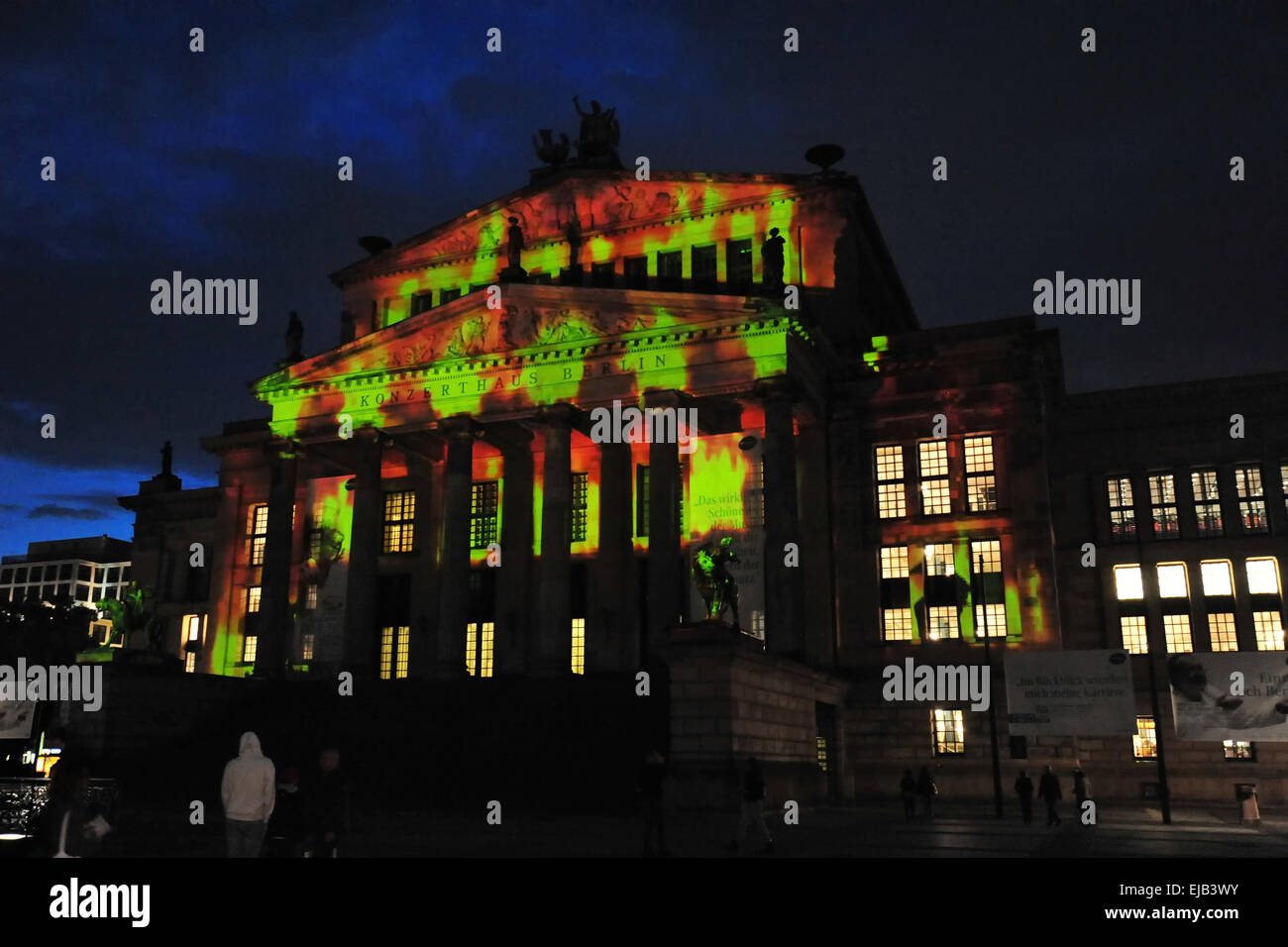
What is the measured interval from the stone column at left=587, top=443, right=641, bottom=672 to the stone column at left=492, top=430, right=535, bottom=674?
123 inches

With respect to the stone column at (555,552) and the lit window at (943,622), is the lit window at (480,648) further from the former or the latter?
the lit window at (943,622)

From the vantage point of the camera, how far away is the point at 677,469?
4088 cm

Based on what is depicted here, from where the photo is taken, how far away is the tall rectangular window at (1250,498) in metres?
43.9

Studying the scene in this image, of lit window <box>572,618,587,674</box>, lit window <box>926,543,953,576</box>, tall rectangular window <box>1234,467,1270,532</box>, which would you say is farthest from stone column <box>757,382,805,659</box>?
tall rectangular window <box>1234,467,1270,532</box>

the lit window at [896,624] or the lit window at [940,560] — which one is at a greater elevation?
the lit window at [940,560]

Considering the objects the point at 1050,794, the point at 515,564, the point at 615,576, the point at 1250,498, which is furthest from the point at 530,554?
the point at 1250,498

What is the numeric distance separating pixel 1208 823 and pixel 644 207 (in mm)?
32846

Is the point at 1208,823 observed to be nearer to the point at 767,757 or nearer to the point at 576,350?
the point at 767,757

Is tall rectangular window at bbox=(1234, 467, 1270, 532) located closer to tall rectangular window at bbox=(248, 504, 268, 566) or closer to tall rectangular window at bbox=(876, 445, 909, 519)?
tall rectangular window at bbox=(876, 445, 909, 519)

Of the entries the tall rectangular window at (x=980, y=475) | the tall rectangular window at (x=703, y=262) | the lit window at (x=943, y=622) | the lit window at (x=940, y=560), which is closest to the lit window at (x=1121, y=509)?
the tall rectangular window at (x=980, y=475)

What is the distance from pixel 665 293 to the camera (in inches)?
1666

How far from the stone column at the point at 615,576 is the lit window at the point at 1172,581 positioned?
70.8ft

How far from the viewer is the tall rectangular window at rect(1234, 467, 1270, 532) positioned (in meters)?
43.9

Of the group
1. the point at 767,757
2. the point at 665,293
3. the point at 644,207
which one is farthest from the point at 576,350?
the point at 767,757
